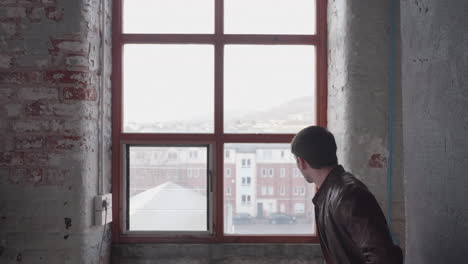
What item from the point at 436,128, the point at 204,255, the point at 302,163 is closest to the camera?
the point at 436,128

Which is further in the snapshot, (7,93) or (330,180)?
(7,93)

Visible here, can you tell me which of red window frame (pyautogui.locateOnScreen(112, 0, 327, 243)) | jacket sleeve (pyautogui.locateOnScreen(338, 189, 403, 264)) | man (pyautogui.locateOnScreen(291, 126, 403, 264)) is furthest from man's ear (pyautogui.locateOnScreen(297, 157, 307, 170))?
red window frame (pyautogui.locateOnScreen(112, 0, 327, 243))

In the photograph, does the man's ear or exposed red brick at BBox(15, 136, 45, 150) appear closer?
the man's ear

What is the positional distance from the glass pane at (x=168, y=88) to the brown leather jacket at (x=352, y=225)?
146 centimetres

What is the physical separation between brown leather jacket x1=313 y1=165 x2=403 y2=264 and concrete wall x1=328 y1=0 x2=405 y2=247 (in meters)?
1.04

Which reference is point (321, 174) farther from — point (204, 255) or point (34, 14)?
point (34, 14)

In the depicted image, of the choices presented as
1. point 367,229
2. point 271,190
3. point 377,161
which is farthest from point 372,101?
point 367,229

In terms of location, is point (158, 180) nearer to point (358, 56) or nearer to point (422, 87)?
point (358, 56)

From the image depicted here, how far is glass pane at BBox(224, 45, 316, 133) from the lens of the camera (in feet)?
9.29

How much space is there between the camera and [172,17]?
2.84 m

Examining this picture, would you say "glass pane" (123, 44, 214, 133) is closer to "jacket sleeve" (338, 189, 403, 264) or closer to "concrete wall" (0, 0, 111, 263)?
"concrete wall" (0, 0, 111, 263)

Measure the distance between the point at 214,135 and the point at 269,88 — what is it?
1.60 feet

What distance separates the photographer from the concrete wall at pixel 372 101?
248cm

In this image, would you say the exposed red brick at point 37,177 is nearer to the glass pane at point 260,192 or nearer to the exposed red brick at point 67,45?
the exposed red brick at point 67,45
